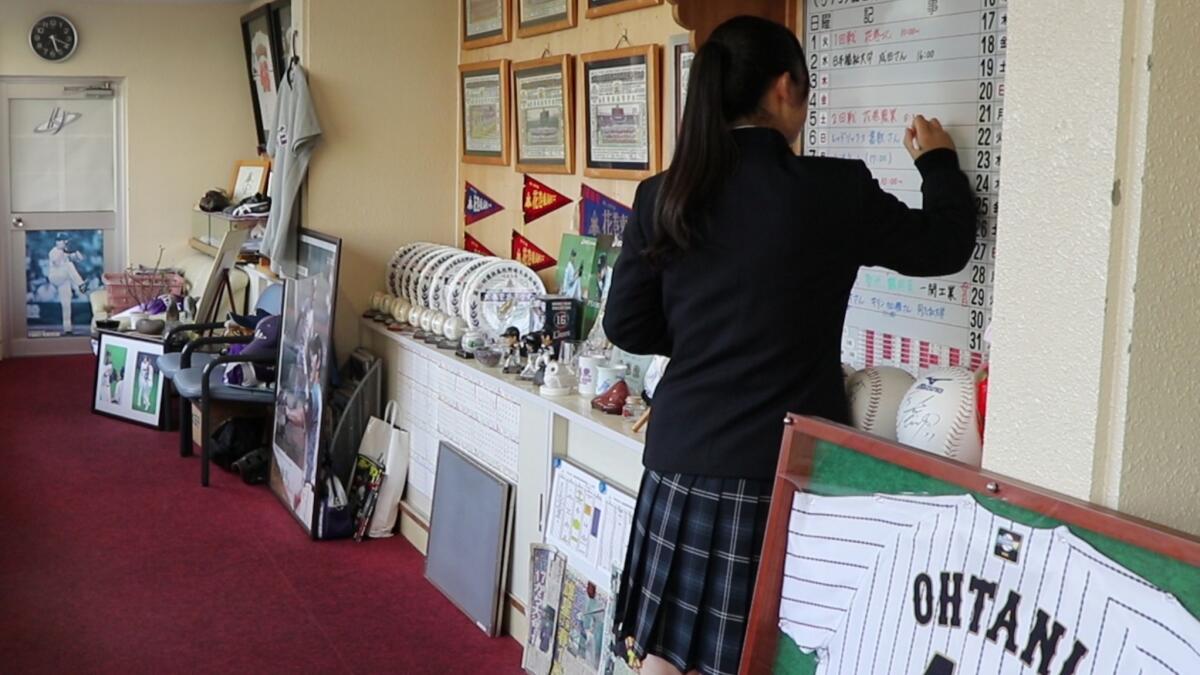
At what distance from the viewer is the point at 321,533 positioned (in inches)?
200

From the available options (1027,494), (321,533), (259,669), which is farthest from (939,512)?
(321,533)

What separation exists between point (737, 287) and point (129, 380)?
5.72 m

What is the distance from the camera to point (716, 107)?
217 cm

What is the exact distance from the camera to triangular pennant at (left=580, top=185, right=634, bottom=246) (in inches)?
161

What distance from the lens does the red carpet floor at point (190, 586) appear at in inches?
156

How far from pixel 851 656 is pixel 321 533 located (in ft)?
12.2

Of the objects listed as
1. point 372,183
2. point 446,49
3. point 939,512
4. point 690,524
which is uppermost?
point 446,49

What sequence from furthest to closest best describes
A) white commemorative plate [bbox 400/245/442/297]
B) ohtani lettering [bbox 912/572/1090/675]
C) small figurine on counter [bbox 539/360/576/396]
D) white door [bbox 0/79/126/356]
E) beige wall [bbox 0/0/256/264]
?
white door [bbox 0/79/126/356]
beige wall [bbox 0/0/256/264]
white commemorative plate [bbox 400/245/442/297]
small figurine on counter [bbox 539/360/576/396]
ohtani lettering [bbox 912/572/1090/675]

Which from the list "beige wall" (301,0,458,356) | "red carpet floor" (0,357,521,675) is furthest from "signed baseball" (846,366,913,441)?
"beige wall" (301,0,458,356)

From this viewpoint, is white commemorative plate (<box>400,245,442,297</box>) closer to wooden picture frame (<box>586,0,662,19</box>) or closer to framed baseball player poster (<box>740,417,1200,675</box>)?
wooden picture frame (<box>586,0,662,19</box>)

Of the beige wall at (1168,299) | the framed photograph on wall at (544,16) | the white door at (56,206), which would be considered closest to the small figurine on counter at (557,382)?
Answer: the framed photograph on wall at (544,16)

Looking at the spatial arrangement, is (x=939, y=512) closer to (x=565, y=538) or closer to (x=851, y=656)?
(x=851, y=656)

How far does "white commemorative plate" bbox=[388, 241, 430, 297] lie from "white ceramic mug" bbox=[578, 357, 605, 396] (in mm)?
1648

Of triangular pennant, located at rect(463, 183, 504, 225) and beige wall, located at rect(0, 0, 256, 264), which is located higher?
beige wall, located at rect(0, 0, 256, 264)
